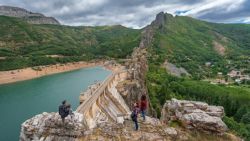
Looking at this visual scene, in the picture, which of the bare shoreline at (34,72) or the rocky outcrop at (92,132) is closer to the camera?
the rocky outcrop at (92,132)

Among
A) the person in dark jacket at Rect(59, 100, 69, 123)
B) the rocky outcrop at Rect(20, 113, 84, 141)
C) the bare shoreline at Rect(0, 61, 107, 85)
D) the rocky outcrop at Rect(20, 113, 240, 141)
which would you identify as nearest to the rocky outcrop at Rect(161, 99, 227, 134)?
the rocky outcrop at Rect(20, 113, 240, 141)

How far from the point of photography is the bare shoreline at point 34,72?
129875mm

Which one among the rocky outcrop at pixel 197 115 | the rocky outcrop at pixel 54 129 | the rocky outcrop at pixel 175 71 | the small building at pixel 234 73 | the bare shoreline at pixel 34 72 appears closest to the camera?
the rocky outcrop at pixel 54 129

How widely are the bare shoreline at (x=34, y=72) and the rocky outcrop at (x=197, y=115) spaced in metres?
114

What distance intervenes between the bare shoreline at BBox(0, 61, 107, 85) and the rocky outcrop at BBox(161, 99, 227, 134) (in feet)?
373

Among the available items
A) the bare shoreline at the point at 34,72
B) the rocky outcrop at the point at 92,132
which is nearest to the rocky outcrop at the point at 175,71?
the bare shoreline at the point at 34,72

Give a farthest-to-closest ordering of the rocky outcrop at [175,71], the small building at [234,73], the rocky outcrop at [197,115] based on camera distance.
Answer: the small building at [234,73]
the rocky outcrop at [175,71]
the rocky outcrop at [197,115]

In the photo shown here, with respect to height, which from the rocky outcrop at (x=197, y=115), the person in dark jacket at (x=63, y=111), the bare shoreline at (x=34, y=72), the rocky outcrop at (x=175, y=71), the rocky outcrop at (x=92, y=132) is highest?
the person in dark jacket at (x=63, y=111)

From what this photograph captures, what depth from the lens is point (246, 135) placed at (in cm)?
4762

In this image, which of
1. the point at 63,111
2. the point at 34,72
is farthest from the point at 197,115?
the point at 34,72

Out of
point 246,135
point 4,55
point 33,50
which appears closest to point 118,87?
point 246,135

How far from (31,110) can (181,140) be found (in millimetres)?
52708

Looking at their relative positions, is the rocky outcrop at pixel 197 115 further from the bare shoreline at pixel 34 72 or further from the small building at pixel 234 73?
the small building at pixel 234 73

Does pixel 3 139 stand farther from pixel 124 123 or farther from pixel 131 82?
pixel 124 123
